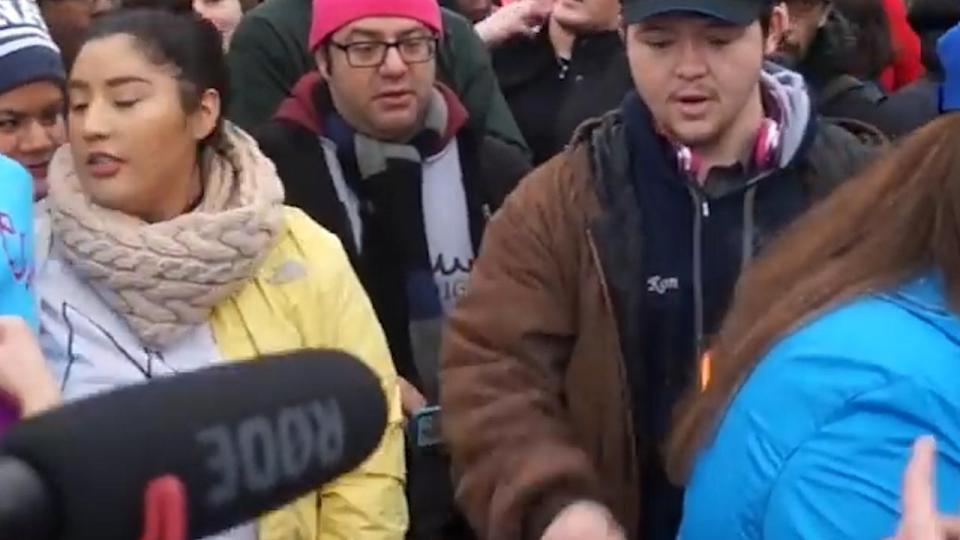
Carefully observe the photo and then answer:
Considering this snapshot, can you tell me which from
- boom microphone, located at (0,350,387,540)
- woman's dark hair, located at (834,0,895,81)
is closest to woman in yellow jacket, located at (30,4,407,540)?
boom microphone, located at (0,350,387,540)

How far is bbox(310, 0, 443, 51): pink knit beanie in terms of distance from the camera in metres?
3.59

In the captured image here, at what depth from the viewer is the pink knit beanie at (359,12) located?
3.59m

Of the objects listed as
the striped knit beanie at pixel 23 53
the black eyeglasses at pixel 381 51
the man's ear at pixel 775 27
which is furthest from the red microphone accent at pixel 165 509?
the black eyeglasses at pixel 381 51

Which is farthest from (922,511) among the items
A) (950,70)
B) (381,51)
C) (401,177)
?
(381,51)

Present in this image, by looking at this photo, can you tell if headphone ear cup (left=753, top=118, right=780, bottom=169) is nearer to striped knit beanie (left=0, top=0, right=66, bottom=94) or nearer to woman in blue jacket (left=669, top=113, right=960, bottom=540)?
woman in blue jacket (left=669, top=113, right=960, bottom=540)

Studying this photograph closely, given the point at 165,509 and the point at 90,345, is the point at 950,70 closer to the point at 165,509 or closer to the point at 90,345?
the point at 165,509

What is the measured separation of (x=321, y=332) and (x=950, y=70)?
1273 mm

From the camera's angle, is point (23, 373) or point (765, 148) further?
point (765, 148)

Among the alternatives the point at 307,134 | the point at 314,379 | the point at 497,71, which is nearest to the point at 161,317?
the point at 307,134

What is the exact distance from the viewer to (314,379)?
0.97 meters

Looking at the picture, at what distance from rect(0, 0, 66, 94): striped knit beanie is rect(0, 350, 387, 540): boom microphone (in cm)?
188

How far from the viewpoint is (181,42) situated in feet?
9.16

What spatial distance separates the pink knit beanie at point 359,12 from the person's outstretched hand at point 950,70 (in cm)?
199

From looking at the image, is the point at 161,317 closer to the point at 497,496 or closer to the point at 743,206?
the point at 497,496
